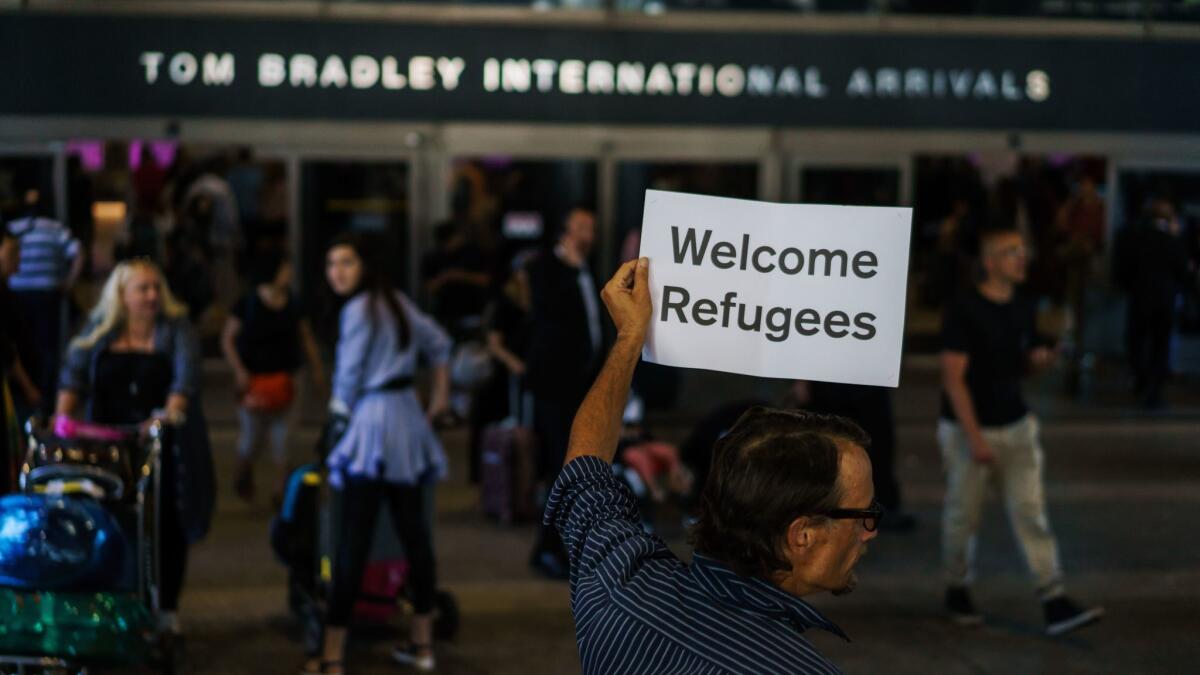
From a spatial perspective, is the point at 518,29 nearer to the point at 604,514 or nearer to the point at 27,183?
the point at 27,183

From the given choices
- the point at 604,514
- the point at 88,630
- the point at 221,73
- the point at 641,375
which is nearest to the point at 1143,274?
the point at 641,375

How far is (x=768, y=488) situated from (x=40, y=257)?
27.6 feet

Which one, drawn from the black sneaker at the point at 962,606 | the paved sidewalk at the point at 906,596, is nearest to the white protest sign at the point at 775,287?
the paved sidewalk at the point at 906,596

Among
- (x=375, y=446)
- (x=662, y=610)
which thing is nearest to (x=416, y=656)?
(x=375, y=446)

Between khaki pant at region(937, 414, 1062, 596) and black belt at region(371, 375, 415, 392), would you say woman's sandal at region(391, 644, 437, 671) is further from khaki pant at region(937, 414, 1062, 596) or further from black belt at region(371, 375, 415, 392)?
khaki pant at region(937, 414, 1062, 596)

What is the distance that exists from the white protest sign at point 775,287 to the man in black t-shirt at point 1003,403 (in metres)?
4.19

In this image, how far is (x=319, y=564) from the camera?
267 inches

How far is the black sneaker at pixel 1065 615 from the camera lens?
276 inches

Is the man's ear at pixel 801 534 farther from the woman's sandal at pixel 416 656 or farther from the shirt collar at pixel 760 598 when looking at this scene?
the woman's sandal at pixel 416 656

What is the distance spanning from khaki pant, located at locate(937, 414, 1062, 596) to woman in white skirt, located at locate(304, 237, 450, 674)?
244 centimetres

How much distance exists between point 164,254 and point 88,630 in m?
9.22

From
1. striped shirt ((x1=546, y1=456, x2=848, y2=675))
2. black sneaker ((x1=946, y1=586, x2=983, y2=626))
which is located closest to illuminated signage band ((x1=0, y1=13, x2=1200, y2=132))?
black sneaker ((x1=946, y1=586, x2=983, y2=626))

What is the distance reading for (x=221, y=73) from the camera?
10.7m

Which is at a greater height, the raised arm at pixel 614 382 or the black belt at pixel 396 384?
the raised arm at pixel 614 382
